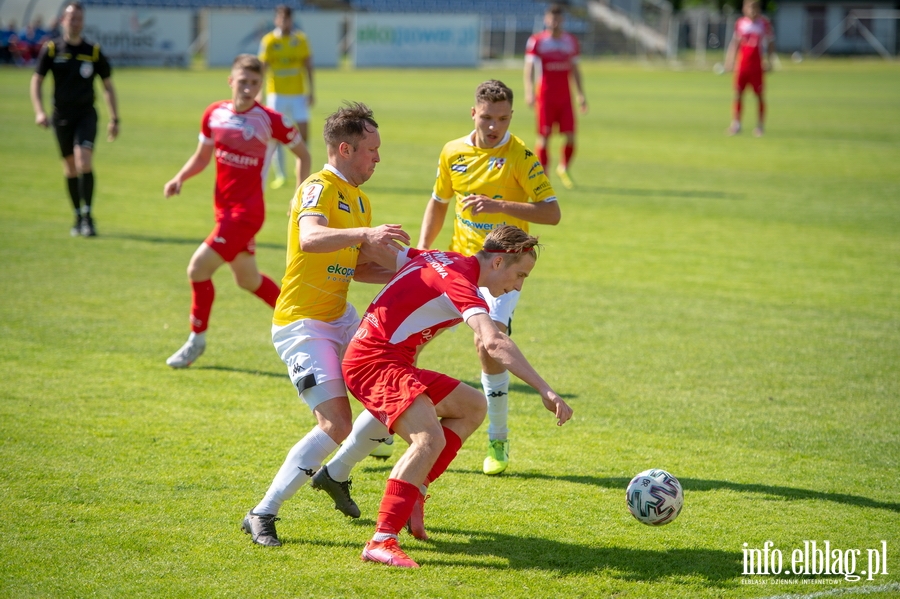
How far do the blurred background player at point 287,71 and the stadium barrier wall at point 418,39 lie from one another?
32673 mm

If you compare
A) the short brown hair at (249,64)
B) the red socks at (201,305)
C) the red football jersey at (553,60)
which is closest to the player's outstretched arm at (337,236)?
the red socks at (201,305)

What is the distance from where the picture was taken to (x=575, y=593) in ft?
14.2

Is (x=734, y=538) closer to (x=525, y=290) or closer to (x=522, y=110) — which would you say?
(x=525, y=290)

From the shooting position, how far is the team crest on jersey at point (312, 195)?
4.81 metres

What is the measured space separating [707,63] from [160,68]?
32.1 meters

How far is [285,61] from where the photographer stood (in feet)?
52.3

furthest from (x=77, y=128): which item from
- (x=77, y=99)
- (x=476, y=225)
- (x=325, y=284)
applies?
(x=325, y=284)

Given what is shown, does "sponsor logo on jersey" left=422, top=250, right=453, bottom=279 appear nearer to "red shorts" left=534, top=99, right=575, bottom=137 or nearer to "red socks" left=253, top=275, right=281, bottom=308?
"red socks" left=253, top=275, right=281, bottom=308

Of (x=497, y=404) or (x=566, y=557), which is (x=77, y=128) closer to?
(x=497, y=404)

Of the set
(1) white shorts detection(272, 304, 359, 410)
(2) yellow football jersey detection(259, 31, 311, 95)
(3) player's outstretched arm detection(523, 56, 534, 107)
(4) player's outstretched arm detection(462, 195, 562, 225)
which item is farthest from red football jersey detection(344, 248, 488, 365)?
(2) yellow football jersey detection(259, 31, 311, 95)

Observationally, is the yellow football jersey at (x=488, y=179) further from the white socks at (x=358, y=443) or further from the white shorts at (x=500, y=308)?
the white socks at (x=358, y=443)

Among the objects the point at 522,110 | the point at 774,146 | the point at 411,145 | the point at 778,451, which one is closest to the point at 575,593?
the point at 778,451

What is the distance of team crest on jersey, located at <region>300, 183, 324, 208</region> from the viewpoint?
4.81 m

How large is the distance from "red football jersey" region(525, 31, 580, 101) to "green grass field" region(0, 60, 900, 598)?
6.22ft
